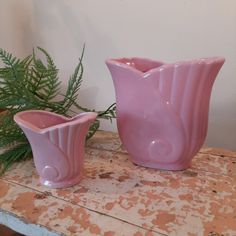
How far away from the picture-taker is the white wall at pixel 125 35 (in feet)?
1.87

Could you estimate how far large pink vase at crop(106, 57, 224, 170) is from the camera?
407mm

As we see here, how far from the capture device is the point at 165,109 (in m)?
0.42

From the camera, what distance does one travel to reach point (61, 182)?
16.8 inches

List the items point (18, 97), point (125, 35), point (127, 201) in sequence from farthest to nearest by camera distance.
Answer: point (125, 35)
point (18, 97)
point (127, 201)

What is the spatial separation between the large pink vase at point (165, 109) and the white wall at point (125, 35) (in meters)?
0.18

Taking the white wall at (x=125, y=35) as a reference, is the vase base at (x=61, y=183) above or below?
below

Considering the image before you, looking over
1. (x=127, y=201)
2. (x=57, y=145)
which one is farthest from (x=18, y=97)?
(x=127, y=201)

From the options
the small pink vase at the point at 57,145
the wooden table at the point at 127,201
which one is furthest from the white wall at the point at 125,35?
the small pink vase at the point at 57,145

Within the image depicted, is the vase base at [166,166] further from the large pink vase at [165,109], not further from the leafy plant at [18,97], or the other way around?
the leafy plant at [18,97]

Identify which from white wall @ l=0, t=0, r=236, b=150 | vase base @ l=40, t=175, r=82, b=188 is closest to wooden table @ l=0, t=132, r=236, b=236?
vase base @ l=40, t=175, r=82, b=188

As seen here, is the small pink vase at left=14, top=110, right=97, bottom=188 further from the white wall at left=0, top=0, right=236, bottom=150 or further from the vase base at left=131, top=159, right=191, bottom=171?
the white wall at left=0, top=0, right=236, bottom=150

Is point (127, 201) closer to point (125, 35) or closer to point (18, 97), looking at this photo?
point (18, 97)

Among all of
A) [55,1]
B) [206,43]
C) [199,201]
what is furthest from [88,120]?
[55,1]

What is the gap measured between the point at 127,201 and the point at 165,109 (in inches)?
5.3
